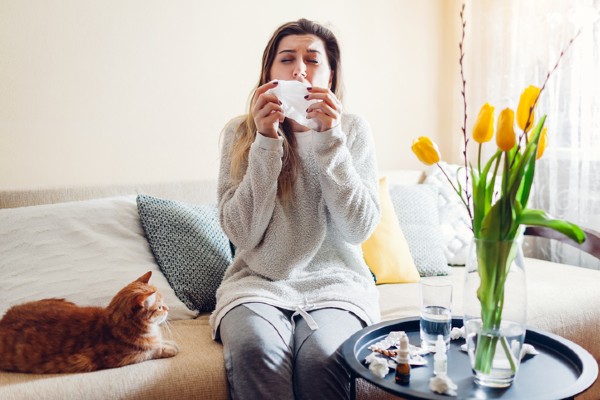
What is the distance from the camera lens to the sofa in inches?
54.2

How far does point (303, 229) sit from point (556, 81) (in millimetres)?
1473

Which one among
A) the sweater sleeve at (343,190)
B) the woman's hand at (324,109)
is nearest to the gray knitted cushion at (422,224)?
the sweater sleeve at (343,190)

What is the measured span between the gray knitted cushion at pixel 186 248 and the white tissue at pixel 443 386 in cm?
88

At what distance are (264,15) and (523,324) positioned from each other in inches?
70.8

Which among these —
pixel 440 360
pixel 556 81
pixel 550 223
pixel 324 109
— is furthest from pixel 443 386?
pixel 556 81

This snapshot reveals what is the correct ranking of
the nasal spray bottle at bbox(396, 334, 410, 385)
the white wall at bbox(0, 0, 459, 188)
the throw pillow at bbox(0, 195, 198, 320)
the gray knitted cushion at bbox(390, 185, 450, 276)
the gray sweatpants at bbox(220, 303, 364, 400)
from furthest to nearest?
the gray knitted cushion at bbox(390, 185, 450, 276) → the white wall at bbox(0, 0, 459, 188) → the throw pillow at bbox(0, 195, 198, 320) → the gray sweatpants at bbox(220, 303, 364, 400) → the nasal spray bottle at bbox(396, 334, 410, 385)

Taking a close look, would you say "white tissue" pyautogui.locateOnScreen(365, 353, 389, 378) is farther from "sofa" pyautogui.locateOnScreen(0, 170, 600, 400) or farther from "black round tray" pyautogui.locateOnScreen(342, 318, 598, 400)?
"sofa" pyautogui.locateOnScreen(0, 170, 600, 400)

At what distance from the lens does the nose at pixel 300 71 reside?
5.72 feet

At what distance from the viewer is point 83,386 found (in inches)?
Result: 52.4

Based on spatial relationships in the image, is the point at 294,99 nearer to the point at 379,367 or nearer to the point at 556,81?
the point at 379,367

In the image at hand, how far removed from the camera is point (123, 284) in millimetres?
1763

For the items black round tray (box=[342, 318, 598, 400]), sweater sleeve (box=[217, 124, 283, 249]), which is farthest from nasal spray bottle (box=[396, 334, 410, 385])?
sweater sleeve (box=[217, 124, 283, 249])

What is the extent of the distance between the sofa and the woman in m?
0.11

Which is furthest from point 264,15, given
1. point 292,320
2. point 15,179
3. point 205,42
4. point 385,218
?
point 292,320
